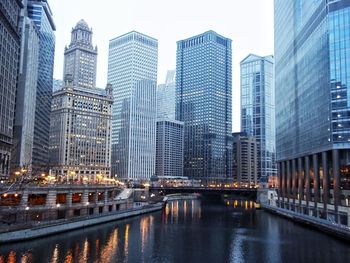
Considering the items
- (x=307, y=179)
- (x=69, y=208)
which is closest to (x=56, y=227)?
(x=69, y=208)

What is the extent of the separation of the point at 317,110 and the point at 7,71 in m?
100

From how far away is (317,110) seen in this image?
5576 inches

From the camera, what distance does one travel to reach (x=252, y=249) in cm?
8500

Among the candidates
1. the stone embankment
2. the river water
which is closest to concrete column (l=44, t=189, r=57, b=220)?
the stone embankment

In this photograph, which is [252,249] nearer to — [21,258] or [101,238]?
[101,238]

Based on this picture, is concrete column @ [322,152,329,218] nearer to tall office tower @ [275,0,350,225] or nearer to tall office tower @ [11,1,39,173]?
tall office tower @ [275,0,350,225]

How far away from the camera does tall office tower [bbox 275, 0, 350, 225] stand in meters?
125

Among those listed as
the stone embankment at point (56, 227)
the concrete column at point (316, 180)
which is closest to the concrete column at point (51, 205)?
the stone embankment at point (56, 227)

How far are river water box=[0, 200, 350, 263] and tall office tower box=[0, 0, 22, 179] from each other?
136 feet

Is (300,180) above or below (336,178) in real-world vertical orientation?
below

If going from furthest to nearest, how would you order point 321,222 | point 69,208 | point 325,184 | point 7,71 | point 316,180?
point 316,180 → point 325,184 → point 7,71 → point 69,208 → point 321,222

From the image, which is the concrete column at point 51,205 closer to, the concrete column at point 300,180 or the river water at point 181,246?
the river water at point 181,246

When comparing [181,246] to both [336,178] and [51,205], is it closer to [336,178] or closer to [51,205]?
[51,205]

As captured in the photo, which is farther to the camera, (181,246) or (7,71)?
(7,71)
